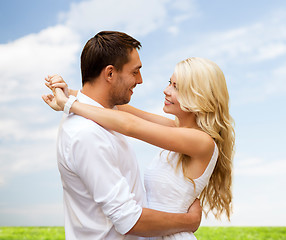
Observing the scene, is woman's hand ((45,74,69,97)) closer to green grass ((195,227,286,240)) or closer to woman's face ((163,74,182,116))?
woman's face ((163,74,182,116))

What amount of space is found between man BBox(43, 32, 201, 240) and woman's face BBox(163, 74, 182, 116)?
247 millimetres

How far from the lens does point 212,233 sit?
674 cm

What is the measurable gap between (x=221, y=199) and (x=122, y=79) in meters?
1.36

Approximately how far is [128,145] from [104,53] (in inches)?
24.9

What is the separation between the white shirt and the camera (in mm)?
2227

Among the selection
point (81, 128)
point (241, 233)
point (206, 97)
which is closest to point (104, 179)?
point (81, 128)

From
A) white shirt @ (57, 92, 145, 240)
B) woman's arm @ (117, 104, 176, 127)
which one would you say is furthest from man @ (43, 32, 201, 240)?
woman's arm @ (117, 104, 176, 127)

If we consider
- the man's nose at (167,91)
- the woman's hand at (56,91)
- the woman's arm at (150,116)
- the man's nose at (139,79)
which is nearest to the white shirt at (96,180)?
→ the woman's hand at (56,91)

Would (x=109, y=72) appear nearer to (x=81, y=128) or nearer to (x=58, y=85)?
(x=58, y=85)

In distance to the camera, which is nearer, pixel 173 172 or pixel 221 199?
pixel 173 172

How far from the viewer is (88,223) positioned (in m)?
2.40

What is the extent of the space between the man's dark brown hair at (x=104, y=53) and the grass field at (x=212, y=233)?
477cm

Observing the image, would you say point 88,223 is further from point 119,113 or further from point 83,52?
point 83,52

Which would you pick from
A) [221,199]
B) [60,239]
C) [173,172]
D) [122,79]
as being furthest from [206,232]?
[122,79]
